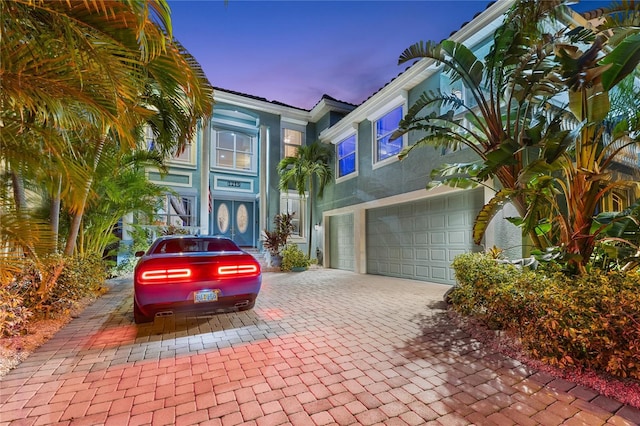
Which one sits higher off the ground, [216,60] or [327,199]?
[216,60]

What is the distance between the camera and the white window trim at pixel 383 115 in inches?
389

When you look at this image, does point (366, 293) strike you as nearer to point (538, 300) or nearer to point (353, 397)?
point (538, 300)

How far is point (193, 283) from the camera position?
14.5 ft

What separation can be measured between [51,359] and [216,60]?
19.8ft

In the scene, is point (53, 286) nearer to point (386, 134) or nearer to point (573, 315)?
point (573, 315)

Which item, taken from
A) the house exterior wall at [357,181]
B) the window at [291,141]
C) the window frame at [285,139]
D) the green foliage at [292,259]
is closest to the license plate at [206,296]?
the house exterior wall at [357,181]

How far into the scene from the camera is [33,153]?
3.14 m

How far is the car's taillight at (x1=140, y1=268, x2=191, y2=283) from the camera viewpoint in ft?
14.0

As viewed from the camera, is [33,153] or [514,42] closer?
[33,153]

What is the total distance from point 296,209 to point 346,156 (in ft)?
13.5

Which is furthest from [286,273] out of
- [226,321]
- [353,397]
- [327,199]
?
[353,397]

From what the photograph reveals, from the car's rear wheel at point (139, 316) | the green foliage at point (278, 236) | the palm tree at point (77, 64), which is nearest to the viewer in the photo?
the palm tree at point (77, 64)

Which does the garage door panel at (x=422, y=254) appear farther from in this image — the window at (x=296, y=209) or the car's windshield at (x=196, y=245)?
the window at (x=296, y=209)

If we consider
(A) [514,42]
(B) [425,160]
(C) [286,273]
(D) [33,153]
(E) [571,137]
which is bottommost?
(C) [286,273]
